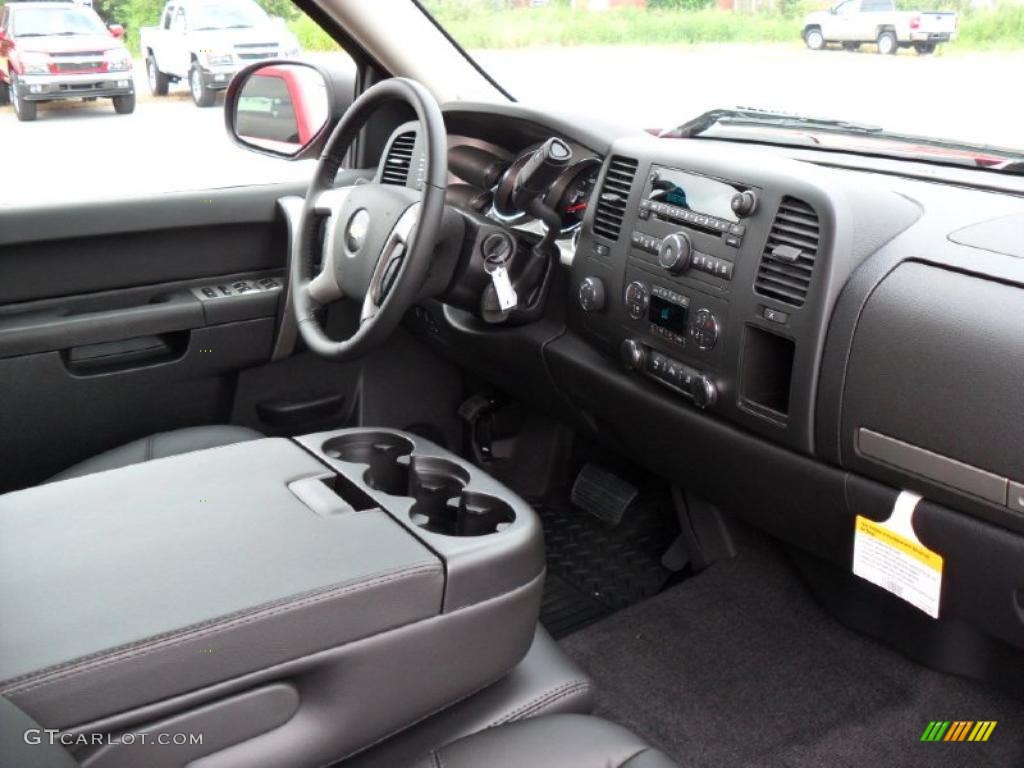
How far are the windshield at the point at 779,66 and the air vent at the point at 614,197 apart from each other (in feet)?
0.61

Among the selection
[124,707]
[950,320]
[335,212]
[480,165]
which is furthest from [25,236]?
[950,320]

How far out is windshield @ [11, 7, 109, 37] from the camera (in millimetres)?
2281

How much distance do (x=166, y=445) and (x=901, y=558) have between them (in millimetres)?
1375

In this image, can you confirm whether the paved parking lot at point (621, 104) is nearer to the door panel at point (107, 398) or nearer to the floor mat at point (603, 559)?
the door panel at point (107, 398)

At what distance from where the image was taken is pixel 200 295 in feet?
8.40

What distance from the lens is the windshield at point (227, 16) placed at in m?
2.57

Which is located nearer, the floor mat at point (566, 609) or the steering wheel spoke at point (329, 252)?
the steering wheel spoke at point (329, 252)

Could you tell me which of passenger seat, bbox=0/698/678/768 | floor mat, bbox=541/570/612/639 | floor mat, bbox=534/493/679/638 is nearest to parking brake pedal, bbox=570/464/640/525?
floor mat, bbox=534/493/679/638

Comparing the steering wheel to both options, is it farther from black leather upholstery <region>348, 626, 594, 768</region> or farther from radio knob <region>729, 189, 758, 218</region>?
black leather upholstery <region>348, 626, 594, 768</region>

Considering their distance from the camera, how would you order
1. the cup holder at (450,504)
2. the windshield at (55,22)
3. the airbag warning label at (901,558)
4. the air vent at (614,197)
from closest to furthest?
the airbag warning label at (901,558) → the cup holder at (450,504) → the air vent at (614,197) → the windshield at (55,22)

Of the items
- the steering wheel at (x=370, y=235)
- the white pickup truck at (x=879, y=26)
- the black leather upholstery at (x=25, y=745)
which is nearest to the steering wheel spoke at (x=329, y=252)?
the steering wheel at (x=370, y=235)

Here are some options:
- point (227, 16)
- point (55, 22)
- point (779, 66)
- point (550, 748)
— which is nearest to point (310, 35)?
point (227, 16)

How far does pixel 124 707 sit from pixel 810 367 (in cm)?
101

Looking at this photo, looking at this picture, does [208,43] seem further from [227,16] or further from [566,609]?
[566,609]
